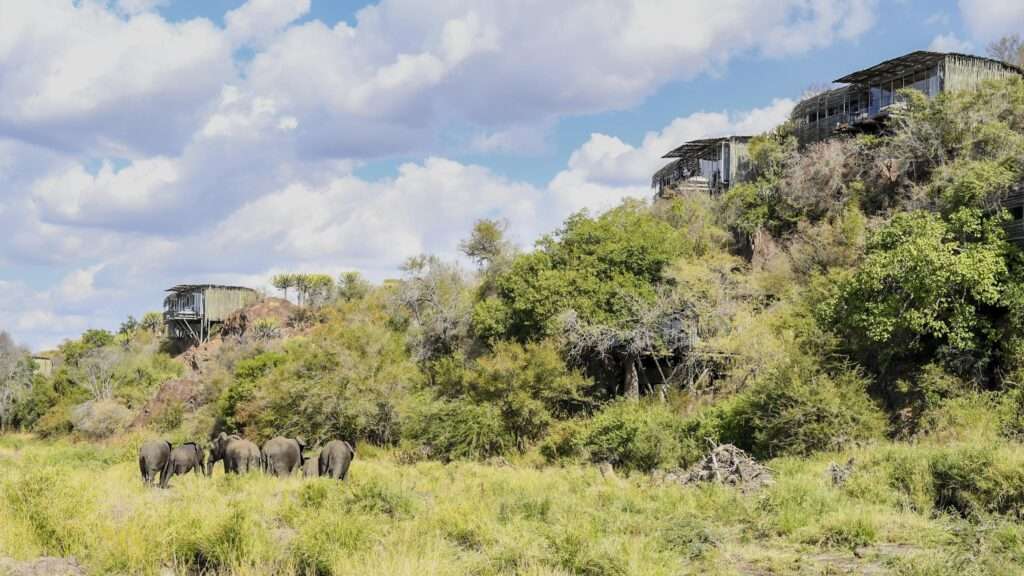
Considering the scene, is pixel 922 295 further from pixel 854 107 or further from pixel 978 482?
pixel 854 107

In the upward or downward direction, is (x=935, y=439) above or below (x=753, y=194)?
below

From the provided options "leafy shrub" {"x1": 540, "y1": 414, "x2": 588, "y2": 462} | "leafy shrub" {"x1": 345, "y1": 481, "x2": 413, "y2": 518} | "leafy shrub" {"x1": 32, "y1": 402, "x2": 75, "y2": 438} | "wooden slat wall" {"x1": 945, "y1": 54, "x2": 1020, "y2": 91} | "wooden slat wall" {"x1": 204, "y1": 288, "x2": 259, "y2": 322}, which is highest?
"wooden slat wall" {"x1": 945, "y1": 54, "x2": 1020, "y2": 91}

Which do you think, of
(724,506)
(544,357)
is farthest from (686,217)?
(724,506)

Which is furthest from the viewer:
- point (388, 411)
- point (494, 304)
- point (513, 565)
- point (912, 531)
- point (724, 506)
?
point (494, 304)

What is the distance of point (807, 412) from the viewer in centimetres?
2192

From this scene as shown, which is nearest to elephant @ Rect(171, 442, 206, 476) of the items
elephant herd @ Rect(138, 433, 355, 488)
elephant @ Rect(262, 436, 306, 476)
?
elephant herd @ Rect(138, 433, 355, 488)

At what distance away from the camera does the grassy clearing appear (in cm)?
1065

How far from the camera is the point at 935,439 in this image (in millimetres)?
20984

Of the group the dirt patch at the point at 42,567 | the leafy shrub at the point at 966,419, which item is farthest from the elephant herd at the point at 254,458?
the leafy shrub at the point at 966,419

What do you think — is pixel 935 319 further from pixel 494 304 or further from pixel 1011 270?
pixel 494 304

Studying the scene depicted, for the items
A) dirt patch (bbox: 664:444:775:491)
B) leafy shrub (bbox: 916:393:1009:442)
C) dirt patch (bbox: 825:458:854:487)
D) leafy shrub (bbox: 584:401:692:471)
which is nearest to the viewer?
dirt patch (bbox: 825:458:854:487)

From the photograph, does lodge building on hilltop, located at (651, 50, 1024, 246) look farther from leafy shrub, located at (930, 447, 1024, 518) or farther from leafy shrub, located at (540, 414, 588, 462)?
leafy shrub, located at (540, 414, 588, 462)

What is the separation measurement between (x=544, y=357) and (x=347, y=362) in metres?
8.73

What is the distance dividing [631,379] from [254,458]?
53.5ft
